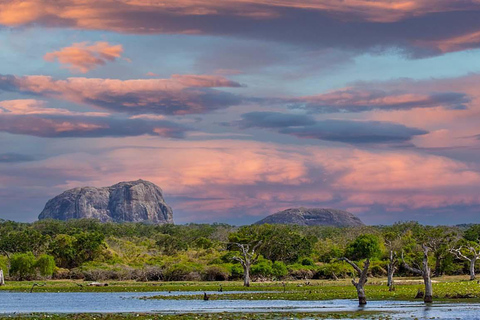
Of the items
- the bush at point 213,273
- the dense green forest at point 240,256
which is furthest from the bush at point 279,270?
the bush at point 213,273

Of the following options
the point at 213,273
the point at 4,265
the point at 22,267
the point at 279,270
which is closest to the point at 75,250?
the point at 4,265

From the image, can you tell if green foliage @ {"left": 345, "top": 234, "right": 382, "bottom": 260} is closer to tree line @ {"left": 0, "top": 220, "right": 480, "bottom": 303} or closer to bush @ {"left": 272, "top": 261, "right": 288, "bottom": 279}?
tree line @ {"left": 0, "top": 220, "right": 480, "bottom": 303}

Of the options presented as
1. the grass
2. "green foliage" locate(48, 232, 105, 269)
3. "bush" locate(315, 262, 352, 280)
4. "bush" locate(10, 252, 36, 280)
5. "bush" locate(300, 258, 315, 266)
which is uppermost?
"green foliage" locate(48, 232, 105, 269)

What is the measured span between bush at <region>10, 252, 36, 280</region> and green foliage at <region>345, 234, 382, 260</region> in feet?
207

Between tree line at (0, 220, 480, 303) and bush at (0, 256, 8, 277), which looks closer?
tree line at (0, 220, 480, 303)

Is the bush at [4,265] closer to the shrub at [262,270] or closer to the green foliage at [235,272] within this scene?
the green foliage at [235,272]

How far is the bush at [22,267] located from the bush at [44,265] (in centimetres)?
107

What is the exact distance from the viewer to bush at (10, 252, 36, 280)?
Answer: 13162cm

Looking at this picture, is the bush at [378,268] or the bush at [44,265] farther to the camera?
the bush at [378,268]

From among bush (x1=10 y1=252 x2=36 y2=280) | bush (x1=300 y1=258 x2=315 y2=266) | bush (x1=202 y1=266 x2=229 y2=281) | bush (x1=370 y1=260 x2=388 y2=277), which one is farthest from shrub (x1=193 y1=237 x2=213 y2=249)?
bush (x1=10 y1=252 x2=36 y2=280)

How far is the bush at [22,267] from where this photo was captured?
132 m

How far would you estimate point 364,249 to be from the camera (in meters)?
145

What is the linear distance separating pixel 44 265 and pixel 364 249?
63007 millimetres

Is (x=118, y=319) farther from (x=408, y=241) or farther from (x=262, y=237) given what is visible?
(x=408, y=241)
